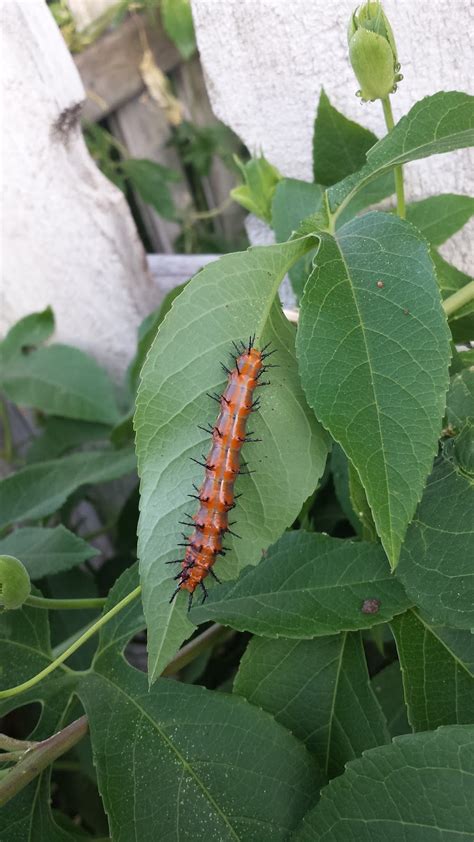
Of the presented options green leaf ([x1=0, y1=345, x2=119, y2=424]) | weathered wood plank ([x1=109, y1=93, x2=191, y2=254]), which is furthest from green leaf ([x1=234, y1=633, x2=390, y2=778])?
weathered wood plank ([x1=109, y1=93, x2=191, y2=254])

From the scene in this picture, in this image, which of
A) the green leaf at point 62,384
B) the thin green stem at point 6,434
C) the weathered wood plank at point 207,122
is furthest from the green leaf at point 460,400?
the weathered wood plank at point 207,122

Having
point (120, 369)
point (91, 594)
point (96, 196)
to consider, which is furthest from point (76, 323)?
point (91, 594)

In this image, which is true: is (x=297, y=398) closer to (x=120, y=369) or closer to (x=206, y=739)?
(x=206, y=739)

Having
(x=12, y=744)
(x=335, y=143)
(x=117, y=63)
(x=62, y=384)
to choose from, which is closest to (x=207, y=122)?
(x=117, y=63)

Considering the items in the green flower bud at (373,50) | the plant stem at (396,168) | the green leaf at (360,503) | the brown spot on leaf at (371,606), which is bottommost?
the brown spot on leaf at (371,606)

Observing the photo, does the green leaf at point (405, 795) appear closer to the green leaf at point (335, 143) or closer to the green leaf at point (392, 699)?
the green leaf at point (392, 699)

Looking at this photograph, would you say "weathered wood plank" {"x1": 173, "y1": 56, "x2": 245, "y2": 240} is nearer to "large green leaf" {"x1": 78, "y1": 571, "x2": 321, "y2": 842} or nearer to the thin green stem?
the thin green stem
